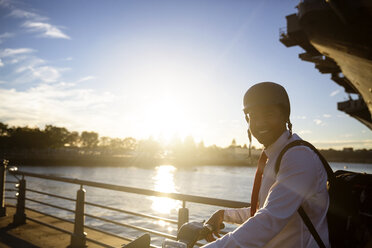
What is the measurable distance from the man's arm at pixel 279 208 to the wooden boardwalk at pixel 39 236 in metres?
3.87

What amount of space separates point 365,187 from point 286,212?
559 mm

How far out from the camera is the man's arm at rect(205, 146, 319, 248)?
108 cm

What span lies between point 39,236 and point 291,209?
5696 millimetres

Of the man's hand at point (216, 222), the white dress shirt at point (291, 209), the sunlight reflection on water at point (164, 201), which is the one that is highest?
the white dress shirt at point (291, 209)

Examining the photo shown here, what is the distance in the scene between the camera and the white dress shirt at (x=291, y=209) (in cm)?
108

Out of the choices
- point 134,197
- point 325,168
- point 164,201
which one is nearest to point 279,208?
point 325,168

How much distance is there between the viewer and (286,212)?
1.09 metres

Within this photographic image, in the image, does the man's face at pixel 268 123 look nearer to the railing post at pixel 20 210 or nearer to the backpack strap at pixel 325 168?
the backpack strap at pixel 325 168

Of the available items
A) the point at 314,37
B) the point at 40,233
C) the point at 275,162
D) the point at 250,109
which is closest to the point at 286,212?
the point at 275,162

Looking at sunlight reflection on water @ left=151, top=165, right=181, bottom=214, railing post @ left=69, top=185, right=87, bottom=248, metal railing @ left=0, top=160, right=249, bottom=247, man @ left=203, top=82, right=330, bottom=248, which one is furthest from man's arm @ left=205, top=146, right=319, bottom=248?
railing post @ left=69, top=185, right=87, bottom=248

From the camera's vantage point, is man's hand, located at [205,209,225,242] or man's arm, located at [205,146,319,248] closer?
man's arm, located at [205,146,319,248]

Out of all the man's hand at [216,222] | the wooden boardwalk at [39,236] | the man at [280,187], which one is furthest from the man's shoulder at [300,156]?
the wooden boardwalk at [39,236]

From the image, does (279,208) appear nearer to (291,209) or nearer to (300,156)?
(291,209)

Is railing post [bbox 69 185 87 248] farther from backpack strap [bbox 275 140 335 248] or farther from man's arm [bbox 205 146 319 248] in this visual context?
backpack strap [bbox 275 140 335 248]
